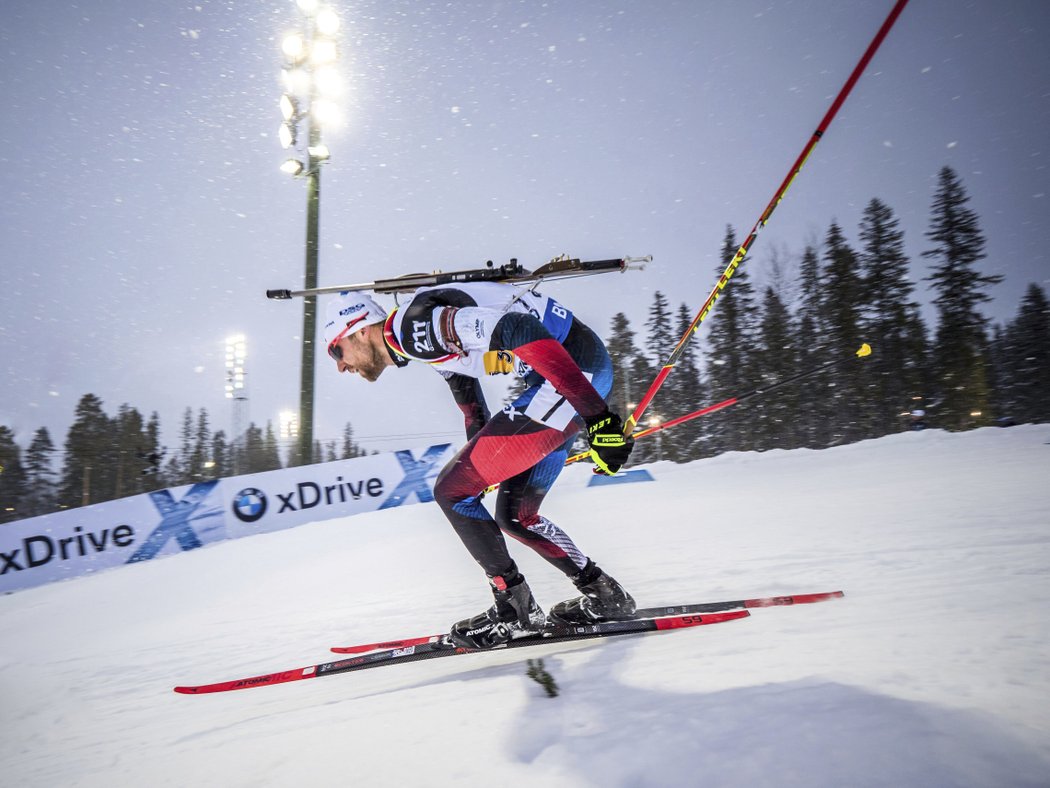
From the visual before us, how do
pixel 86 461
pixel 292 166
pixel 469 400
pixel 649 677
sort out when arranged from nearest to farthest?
pixel 649 677, pixel 469 400, pixel 292 166, pixel 86 461

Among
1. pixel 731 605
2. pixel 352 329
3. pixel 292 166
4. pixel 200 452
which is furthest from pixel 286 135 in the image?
pixel 200 452

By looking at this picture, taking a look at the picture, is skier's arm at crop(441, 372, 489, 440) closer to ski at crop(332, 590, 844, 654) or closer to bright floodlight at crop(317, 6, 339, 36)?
ski at crop(332, 590, 844, 654)

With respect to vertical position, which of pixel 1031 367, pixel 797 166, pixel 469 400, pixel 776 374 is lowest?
pixel 469 400

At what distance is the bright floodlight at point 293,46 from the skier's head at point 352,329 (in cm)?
1003

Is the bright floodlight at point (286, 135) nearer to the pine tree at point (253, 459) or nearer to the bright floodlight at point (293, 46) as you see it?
the bright floodlight at point (293, 46)

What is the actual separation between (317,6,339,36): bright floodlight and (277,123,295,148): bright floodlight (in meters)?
1.96

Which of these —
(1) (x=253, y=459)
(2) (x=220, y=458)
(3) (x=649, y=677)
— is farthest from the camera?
(1) (x=253, y=459)

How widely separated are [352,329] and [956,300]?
3738 cm

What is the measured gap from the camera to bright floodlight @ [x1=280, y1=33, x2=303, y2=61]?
33.3 ft

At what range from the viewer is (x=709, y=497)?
7.83m

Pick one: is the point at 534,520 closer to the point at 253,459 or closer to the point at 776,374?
the point at 776,374

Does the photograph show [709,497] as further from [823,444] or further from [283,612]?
[823,444]

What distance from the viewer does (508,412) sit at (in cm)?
270

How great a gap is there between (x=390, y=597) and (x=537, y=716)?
319 centimetres
